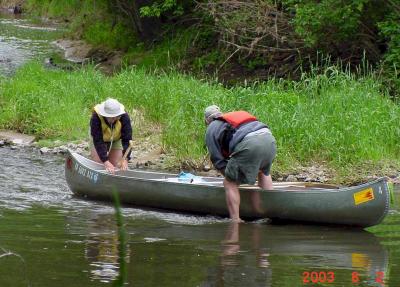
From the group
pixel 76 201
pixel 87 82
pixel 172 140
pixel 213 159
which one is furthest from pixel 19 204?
pixel 87 82

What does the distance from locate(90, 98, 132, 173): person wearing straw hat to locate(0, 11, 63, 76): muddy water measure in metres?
11.8

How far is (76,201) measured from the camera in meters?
11.5

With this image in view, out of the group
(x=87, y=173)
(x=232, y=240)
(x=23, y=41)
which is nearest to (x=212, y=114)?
(x=232, y=240)

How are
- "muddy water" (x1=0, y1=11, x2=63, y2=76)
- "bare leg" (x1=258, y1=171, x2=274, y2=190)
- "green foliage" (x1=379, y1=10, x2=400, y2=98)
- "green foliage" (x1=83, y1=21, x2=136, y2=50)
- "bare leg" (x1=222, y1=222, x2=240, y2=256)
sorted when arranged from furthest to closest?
1. "green foliage" (x1=83, y1=21, x2=136, y2=50)
2. "muddy water" (x1=0, y1=11, x2=63, y2=76)
3. "green foliage" (x1=379, y1=10, x2=400, y2=98)
4. "bare leg" (x1=258, y1=171, x2=274, y2=190)
5. "bare leg" (x1=222, y1=222, x2=240, y2=256)

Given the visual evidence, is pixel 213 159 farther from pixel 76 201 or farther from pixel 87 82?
pixel 87 82

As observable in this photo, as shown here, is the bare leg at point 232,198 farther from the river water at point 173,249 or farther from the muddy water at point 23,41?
the muddy water at point 23,41

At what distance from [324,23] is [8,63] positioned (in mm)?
9603

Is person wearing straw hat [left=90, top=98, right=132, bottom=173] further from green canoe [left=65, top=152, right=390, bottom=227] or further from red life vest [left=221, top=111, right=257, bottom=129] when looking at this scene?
red life vest [left=221, top=111, right=257, bottom=129]

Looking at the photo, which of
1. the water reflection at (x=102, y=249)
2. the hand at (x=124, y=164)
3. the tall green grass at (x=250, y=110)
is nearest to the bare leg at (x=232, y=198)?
the water reflection at (x=102, y=249)

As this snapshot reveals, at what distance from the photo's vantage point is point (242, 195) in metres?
10.0

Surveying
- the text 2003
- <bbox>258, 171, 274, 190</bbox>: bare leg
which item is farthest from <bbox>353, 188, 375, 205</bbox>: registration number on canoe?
the text 2003

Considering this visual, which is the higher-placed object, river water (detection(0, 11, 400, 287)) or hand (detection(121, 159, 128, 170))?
hand (detection(121, 159, 128, 170))

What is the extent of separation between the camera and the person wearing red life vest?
31.1 feet

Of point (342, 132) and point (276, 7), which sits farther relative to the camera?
point (276, 7)
